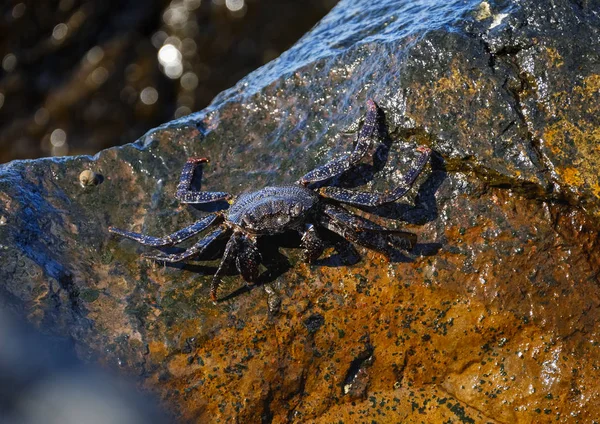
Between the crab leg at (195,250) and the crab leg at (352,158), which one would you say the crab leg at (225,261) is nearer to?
the crab leg at (195,250)

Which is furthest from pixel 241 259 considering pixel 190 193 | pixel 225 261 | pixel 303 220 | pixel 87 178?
pixel 87 178

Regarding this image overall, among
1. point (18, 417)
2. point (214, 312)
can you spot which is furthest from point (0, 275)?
point (214, 312)

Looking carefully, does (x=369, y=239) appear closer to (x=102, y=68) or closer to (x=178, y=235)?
(x=178, y=235)

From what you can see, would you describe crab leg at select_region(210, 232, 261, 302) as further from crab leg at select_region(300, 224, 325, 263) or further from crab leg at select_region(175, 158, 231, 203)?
crab leg at select_region(175, 158, 231, 203)

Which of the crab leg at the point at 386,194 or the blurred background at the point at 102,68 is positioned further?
the blurred background at the point at 102,68

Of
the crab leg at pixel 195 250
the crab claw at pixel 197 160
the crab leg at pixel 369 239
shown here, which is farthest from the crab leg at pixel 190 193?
the crab leg at pixel 369 239

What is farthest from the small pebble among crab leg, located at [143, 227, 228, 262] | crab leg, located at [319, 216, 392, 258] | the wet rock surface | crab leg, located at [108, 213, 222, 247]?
crab leg, located at [319, 216, 392, 258]
